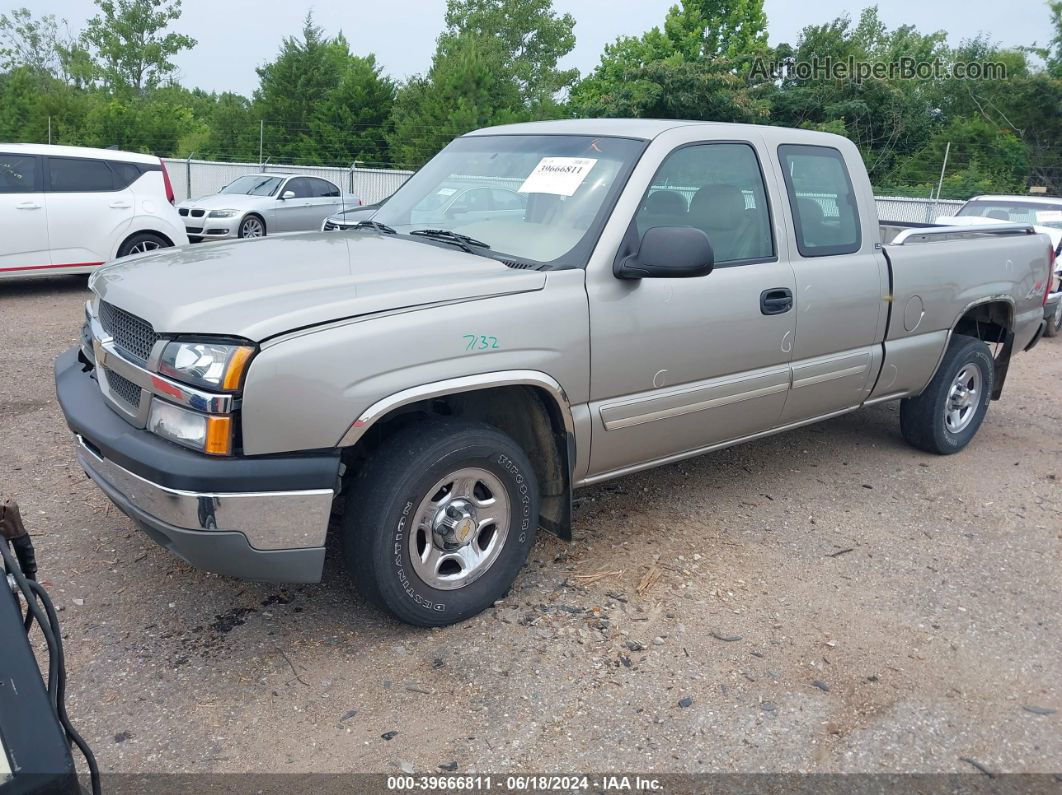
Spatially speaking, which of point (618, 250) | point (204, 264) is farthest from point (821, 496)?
point (204, 264)

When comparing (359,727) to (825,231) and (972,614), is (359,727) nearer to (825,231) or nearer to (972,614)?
(972,614)

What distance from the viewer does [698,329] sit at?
394cm

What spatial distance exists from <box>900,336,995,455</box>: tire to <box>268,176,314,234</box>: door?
42.2ft

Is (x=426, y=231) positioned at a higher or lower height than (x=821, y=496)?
higher

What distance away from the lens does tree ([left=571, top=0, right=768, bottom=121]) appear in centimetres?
3025

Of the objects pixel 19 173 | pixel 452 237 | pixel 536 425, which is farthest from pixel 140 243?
pixel 536 425

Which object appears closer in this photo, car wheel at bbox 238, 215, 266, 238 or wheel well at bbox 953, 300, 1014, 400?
wheel well at bbox 953, 300, 1014, 400

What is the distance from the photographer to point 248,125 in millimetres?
36094

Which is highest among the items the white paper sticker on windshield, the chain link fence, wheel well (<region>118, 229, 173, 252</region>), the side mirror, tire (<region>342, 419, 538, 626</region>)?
the chain link fence

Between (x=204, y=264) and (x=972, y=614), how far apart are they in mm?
3396

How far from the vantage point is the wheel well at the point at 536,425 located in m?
3.60

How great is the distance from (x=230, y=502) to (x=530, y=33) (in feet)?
215

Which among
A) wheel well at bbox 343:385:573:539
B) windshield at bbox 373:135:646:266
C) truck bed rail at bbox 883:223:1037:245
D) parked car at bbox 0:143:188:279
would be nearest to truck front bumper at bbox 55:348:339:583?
wheel well at bbox 343:385:573:539

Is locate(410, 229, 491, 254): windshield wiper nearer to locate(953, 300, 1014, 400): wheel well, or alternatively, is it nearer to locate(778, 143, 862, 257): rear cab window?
locate(778, 143, 862, 257): rear cab window
